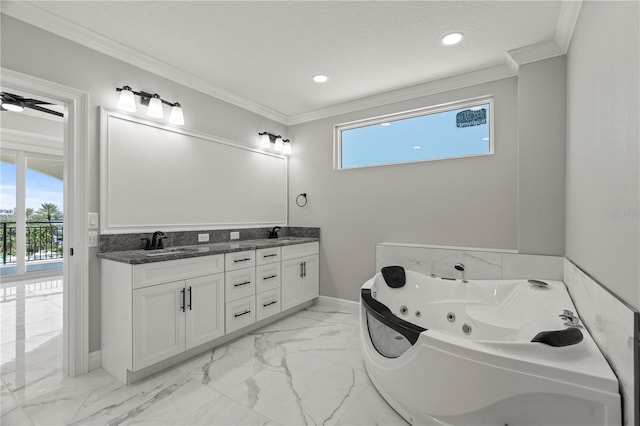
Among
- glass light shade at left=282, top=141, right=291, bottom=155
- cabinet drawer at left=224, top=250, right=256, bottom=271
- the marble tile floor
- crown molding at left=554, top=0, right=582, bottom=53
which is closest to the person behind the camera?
the marble tile floor

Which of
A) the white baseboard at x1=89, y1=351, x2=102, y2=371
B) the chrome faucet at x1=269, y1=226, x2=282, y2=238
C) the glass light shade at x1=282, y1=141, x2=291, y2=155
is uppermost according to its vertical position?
the glass light shade at x1=282, y1=141, x2=291, y2=155

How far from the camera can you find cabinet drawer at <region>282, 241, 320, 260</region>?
Result: 135 inches

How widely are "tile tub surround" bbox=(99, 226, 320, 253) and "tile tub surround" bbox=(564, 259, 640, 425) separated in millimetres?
2844

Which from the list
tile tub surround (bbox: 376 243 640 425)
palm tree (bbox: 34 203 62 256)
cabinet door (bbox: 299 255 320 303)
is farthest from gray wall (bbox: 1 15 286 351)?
palm tree (bbox: 34 203 62 256)

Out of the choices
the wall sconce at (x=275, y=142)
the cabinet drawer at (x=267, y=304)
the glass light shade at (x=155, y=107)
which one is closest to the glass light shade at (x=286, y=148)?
the wall sconce at (x=275, y=142)

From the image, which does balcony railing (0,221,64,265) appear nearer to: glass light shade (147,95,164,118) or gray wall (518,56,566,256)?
glass light shade (147,95,164,118)

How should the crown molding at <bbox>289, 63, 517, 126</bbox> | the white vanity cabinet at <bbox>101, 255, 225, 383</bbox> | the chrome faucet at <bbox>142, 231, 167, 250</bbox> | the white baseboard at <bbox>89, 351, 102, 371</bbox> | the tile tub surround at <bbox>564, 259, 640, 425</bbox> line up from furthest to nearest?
the crown molding at <bbox>289, 63, 517, 126</bbox> < the chrome faucet at <bbox>142, 231, 167, 250</bbox> < the white baseboard at <bbox>89, 351, 102, 371</bbox> < the white vanity cabinet at <bbox>101, 255, 225, 383</bbox> < the tile tub surround at <bbox>564, 259, 640, 425</bbox>

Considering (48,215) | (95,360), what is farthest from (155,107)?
(48,215)

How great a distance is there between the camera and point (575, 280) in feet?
6.43

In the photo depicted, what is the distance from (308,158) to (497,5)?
2586 mm

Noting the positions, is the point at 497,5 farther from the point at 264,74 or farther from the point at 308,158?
the point at 308,158

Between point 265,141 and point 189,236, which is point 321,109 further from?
point 189,236

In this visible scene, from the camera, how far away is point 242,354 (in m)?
2.56

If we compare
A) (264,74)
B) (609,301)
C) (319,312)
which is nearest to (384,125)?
(264,74)
